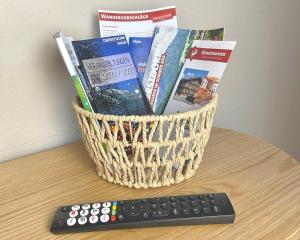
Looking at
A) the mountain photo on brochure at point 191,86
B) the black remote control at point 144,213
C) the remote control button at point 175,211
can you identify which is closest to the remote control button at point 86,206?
the black remote control at point 144,213

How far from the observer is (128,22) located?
58 cm

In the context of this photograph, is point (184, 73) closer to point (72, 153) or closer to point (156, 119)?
point (156, 119)

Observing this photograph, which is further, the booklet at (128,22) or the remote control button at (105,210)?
the booklet at (128,22)

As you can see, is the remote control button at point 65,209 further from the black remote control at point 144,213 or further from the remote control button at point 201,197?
the remote control button at point 201,197

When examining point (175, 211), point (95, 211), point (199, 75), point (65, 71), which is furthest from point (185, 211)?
point (65, 71)

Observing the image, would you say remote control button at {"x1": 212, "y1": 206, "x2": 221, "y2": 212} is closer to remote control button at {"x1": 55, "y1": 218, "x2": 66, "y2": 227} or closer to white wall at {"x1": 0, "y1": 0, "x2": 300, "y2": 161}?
remote control button at {"x1": 55, "y1": 218, "x2": 66, "y2": 227}

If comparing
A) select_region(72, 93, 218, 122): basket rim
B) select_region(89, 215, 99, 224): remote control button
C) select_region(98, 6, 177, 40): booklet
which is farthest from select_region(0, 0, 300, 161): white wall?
select_region(89, 215, 99, 224): remote control button

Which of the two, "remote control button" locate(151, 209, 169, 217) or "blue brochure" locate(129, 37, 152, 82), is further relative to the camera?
"blue brochure" locate(129, 37, 152, 82)

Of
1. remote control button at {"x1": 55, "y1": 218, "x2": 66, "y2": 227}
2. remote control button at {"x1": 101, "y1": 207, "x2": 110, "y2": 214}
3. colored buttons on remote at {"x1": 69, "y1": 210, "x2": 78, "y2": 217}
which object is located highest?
remote control button at {"x1": 55, "y1": 218, "x2": 66, "y2": 227}

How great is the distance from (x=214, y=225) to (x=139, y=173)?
5.1 inches

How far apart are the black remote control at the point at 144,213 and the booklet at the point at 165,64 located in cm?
18

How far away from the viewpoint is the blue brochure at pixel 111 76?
19.1 inches

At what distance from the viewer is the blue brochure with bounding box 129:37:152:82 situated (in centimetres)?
56

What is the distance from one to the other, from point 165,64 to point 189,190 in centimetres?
22
